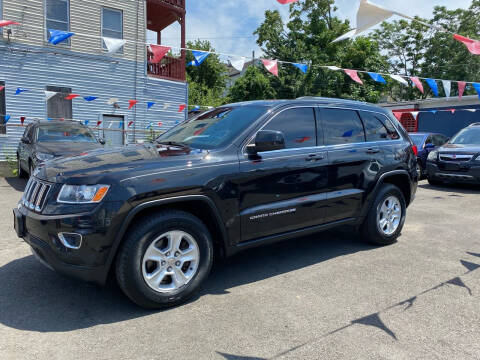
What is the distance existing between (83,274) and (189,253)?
2.72 feet

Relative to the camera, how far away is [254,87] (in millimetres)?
28484

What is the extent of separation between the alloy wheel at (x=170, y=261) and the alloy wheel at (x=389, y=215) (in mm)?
2584

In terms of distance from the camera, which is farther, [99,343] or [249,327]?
[249,327]

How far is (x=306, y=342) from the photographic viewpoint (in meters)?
2.63

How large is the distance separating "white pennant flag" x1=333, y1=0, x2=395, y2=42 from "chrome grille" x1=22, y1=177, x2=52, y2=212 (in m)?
5.22

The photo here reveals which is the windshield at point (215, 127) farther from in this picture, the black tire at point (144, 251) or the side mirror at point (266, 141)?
the black tire at point (144, 251)

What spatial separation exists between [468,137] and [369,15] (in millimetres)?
6205

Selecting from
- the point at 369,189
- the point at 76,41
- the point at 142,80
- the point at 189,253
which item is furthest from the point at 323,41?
the point at 189,253

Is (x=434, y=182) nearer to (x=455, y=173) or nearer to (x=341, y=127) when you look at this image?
(x=455, y=173)

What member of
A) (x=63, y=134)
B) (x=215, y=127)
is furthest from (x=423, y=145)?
(x=63, y=134)

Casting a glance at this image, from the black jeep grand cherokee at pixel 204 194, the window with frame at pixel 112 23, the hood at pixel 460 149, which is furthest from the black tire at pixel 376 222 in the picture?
the window with frame at pixel 112 23

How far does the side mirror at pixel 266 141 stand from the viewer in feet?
11.0

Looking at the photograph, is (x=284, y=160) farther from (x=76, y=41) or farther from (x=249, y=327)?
(x=76, y=41)

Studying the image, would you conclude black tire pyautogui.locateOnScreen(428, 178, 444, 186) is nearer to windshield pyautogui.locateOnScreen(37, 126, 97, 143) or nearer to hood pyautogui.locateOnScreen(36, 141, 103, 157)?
hood pyautogui.locateOnScreen(36, 141, 103, 157)
